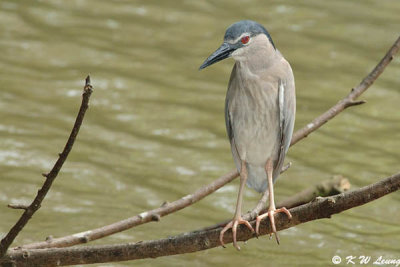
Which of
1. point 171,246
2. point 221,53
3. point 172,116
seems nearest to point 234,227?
point 171,246

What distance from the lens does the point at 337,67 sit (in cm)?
675

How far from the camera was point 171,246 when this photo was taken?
281 centimetres

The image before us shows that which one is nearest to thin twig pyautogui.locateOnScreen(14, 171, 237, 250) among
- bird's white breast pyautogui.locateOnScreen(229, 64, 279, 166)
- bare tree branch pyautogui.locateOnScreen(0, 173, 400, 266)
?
bare tree branch pyautogui.locateOnScreen(0, 173, 400, 266)

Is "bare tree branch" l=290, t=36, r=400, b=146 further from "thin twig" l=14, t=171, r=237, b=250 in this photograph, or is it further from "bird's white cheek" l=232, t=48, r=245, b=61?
"bird's white cheek" l=232, t=48, r=245, b=61

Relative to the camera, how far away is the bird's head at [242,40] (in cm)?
282

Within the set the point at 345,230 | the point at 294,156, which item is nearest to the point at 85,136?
the point at 294,156

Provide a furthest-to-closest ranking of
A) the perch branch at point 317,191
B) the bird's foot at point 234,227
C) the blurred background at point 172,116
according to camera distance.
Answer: the blurred background at point 172,116
the perch branch at point 317,191
the bird's foot at point 234,227

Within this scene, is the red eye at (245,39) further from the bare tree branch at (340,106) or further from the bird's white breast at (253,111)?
the bare tree branch at (340,106)

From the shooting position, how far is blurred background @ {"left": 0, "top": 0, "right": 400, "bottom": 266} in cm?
444

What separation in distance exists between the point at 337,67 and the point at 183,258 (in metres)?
3.25

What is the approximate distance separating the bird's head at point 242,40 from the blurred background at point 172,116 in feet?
4.90

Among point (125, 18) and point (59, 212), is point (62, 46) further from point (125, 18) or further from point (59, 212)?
point (59, 212)

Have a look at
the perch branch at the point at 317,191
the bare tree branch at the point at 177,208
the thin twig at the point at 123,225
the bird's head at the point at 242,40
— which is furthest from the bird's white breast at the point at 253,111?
the perch branch at the point at 317,191

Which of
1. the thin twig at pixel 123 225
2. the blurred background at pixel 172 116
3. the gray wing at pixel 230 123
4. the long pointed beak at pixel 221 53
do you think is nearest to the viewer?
the long pointed beak at pixel 221 53
